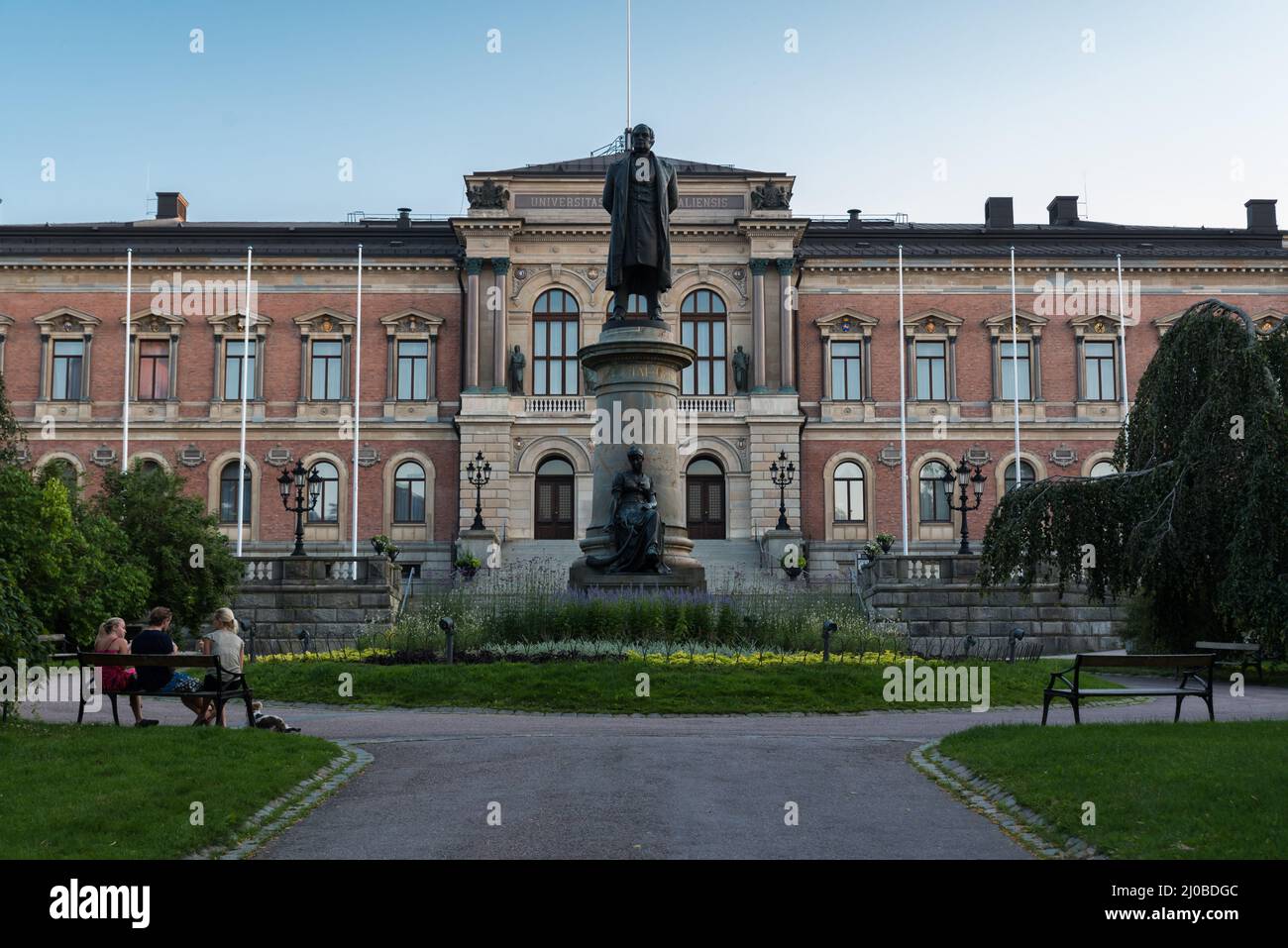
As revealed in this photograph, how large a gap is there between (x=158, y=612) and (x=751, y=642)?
9473 millimetres

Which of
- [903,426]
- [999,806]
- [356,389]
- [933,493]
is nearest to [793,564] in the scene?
[903,426]

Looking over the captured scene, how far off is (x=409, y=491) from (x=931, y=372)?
65.8 feet

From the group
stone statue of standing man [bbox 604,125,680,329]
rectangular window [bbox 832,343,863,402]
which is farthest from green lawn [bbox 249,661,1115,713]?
rectangular window [bbox 832,343,863,402]

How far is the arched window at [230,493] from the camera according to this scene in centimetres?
5134

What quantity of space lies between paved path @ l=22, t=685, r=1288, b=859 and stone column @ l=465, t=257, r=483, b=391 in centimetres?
3490

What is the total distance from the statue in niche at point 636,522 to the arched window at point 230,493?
3207 centimetres

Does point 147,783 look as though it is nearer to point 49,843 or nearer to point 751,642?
point 49,843

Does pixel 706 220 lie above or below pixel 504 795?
above

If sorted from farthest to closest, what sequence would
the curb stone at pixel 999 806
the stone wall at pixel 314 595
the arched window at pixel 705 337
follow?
1. the arched window at pixel 705 337
2. the stone wall at pixel 314 595
3. the curb stone at pixel 999 806

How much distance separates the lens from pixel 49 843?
28.8 ft

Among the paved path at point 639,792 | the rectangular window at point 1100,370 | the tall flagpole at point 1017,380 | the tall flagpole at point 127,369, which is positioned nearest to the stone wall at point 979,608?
the paved path at point 639,792

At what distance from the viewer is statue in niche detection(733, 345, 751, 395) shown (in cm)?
5172

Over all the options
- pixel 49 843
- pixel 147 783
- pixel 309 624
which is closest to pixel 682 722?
pixel 147 783

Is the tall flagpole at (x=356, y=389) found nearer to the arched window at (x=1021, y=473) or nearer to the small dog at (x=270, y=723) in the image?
the arched window at (x=1021, y=473)
